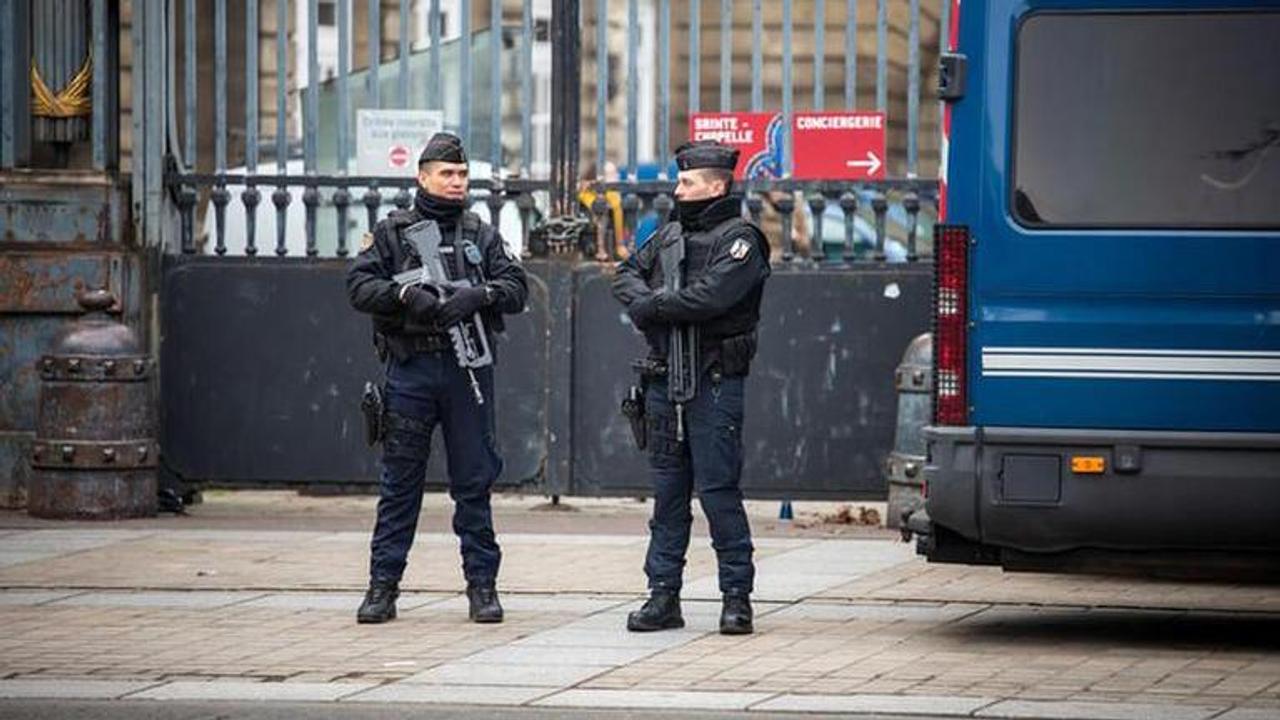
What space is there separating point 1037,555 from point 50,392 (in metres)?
6.31

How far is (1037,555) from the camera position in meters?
10.2

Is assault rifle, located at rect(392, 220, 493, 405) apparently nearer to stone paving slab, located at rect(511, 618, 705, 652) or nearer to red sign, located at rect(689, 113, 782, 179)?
stone paving slab, located at rect(511, 618, 705, 652)

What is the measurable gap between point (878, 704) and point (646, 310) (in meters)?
2.20

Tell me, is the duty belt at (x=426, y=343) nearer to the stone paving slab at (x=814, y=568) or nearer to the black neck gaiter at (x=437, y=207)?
the black neck gaiter at (x=437, y=207)

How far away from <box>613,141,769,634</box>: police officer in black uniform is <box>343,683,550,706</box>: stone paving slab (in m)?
1.46

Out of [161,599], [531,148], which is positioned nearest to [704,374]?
[161,599]

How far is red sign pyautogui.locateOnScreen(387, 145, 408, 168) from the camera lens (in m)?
15.1

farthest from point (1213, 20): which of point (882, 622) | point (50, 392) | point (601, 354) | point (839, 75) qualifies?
point (839, 75)

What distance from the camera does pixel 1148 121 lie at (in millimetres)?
10039

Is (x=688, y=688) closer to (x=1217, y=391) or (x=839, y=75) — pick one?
(x=1217, y=391)

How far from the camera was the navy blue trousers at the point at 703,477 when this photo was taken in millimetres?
10664

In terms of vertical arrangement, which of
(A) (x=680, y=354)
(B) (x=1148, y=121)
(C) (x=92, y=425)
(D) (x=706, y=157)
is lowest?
(C) (x=92, y=425)

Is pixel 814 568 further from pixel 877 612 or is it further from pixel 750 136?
pixel 750 136

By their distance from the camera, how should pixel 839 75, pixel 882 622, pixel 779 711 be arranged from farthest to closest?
1. pixel 839 75
2. pixel 882 622
3. pixel 779 711
